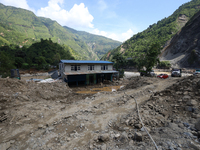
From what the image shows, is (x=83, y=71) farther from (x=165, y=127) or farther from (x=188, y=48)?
(x=188, y=48)

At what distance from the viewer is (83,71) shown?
2641cm

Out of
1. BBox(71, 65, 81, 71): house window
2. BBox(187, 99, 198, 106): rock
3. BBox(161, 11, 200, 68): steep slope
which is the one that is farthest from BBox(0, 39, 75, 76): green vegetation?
BBox(161, 11, 200, 68): steep slope

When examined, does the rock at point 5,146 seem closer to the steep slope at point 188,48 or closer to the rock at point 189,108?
the rock at point 189,108

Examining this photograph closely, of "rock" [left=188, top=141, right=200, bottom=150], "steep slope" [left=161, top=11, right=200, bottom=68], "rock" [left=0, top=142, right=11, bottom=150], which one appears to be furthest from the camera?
"steep slope" [left=161, top=11, right=200, bottom=68]

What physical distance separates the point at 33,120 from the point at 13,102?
4.96 metres

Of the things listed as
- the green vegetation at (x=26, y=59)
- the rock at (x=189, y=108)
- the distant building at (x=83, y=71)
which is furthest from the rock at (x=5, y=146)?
the green vegetation at (x=26, y=59)

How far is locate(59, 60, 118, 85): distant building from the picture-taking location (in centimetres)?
2419

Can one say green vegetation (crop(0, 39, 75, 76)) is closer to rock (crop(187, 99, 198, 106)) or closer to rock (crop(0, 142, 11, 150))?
rock (crop(0, 142, 11, 150))

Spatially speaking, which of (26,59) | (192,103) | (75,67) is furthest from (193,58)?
(26,59)

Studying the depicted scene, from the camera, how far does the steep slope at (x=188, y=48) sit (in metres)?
46.1

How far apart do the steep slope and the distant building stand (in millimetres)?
44912

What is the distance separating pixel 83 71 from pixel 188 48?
62542 millimetres

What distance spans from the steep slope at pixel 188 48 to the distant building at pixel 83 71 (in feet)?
147

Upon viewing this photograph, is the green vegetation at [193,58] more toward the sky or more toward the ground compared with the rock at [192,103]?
more toward the sky
